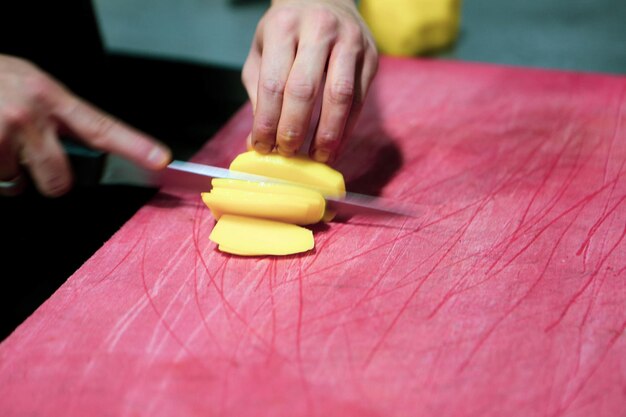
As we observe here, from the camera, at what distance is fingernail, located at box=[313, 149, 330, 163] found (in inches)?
39.0

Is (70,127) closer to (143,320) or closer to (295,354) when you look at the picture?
(143,320)

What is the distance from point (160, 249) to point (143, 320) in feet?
0.54

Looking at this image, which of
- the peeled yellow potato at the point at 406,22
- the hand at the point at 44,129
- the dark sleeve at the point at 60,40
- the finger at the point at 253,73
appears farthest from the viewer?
the peeled yellow potato at the point at 406,22

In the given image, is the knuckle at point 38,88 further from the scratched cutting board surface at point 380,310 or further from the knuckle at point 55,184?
the scratched cutting board surface at point 380,310

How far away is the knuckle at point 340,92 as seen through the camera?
956mm

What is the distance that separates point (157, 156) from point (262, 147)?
0.59 feet

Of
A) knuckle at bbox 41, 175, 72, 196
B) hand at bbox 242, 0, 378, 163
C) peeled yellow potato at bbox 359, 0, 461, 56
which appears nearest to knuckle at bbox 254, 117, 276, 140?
hand at bbox 242, 0, 378, 163

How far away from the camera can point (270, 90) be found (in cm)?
94

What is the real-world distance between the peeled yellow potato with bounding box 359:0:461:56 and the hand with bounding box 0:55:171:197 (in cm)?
100

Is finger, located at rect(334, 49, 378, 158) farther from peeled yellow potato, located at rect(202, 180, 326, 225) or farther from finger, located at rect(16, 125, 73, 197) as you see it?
finger, located at rect(16, 125, 73, 197)

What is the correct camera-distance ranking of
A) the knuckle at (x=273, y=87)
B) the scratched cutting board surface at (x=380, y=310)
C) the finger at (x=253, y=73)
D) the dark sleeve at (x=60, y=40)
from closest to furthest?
the scratched cutting board surface at (x=380, y=310) < the knuckle at (x=273, y=87) < the finger at (x=253, y=73) < the dark sleeve at (x=60, y=40)

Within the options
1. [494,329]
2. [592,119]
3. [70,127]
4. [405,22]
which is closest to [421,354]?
[494,329]

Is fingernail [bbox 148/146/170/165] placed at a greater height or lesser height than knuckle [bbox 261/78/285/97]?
lesser

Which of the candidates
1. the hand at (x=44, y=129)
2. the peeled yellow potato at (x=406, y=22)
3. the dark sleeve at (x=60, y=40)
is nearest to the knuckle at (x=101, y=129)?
the hand at (x=44, y=129)
